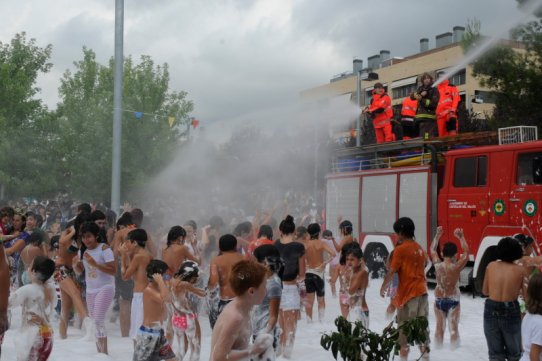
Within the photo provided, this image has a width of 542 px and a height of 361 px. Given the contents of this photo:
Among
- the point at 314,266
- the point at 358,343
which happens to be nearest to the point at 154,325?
the point at 358,343

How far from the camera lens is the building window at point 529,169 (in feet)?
36.7

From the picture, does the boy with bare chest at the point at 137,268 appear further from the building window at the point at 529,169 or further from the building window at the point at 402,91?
the building window at the point at 402,91

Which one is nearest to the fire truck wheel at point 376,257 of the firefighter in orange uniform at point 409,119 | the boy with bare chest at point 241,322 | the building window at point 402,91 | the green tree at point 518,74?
the firefighter in orange uniform at point 409,119

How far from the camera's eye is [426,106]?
13.8 meters

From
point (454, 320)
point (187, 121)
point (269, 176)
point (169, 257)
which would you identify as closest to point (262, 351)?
point (169, 257)

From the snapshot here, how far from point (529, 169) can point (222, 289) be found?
6515 mm

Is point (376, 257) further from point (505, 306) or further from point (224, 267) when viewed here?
point (505, 306)

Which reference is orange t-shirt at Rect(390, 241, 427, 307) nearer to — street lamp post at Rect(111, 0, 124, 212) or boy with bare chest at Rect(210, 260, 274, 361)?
boy with bare chest at Rect(210, 260, 274, 361)

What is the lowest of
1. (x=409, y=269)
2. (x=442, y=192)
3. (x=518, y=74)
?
(x=409, y=269)

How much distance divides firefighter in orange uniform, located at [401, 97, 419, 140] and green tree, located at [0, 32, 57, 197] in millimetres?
15061

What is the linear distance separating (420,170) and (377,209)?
5.14 ft

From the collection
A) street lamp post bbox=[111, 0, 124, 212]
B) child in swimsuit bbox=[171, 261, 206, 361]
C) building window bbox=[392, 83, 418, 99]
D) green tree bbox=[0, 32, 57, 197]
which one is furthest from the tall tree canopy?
building window bbox=[392, 83, 418, 99]

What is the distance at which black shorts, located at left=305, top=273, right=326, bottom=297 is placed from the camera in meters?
10.6

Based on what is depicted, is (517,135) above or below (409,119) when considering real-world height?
below
